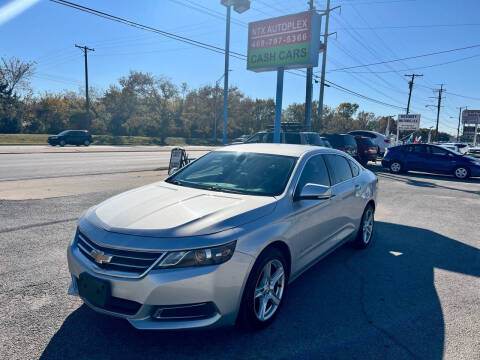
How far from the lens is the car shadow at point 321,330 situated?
2543 millimetres

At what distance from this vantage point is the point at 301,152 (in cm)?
393

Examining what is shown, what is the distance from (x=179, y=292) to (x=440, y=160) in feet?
52.7

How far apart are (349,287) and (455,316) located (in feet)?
3.32

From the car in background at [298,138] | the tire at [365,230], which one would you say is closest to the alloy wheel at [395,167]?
the car in background at [298,138]

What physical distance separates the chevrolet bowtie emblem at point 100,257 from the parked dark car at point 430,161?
53.2ft

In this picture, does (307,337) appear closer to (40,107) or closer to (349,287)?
(349,287)

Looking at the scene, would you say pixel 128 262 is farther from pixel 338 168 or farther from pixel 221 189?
pixel 338 168

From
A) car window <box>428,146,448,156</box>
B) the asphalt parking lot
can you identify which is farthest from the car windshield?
car window <box>428,146,448,156</box>

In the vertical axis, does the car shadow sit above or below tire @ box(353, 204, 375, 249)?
below

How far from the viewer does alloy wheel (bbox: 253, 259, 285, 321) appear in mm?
2785

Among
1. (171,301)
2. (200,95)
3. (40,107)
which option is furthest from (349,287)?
(200,95)

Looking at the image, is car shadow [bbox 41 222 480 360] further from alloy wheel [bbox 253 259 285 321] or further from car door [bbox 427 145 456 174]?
car door [bbox 427 145 456 174]

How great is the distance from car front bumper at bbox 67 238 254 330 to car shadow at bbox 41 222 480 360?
0.33 m

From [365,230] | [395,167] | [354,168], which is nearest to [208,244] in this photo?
[354,168]
